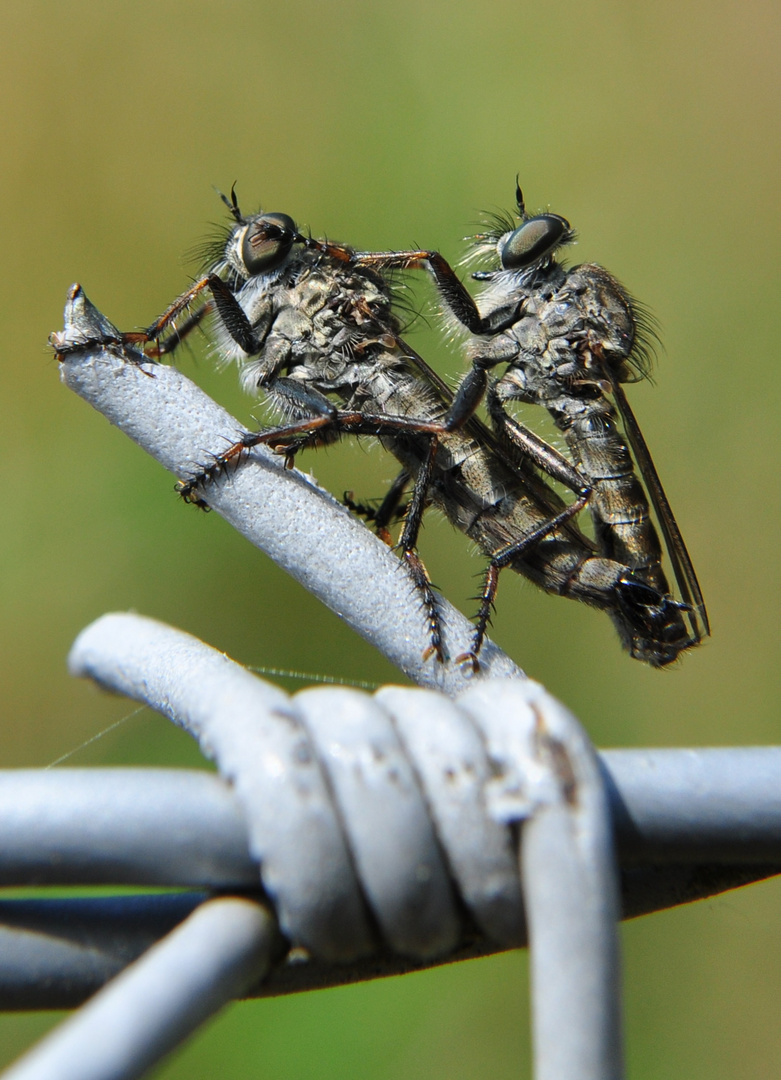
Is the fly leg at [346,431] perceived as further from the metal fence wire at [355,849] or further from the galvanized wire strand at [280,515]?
the metal fence wire at [355,849]

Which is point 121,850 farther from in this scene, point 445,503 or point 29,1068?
point 445,503

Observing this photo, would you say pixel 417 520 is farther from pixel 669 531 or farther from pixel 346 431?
pixel 669 531

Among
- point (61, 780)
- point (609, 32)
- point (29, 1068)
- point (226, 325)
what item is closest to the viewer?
point (29, 1068)

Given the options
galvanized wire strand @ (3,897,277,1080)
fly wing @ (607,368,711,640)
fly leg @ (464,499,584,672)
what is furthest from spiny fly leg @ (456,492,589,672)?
galvanized wire strand @ (3,897,277,1080)

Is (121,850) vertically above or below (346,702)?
below

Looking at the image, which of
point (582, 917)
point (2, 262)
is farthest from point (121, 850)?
point (2, 262)

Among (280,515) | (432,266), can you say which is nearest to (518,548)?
(432,266)
